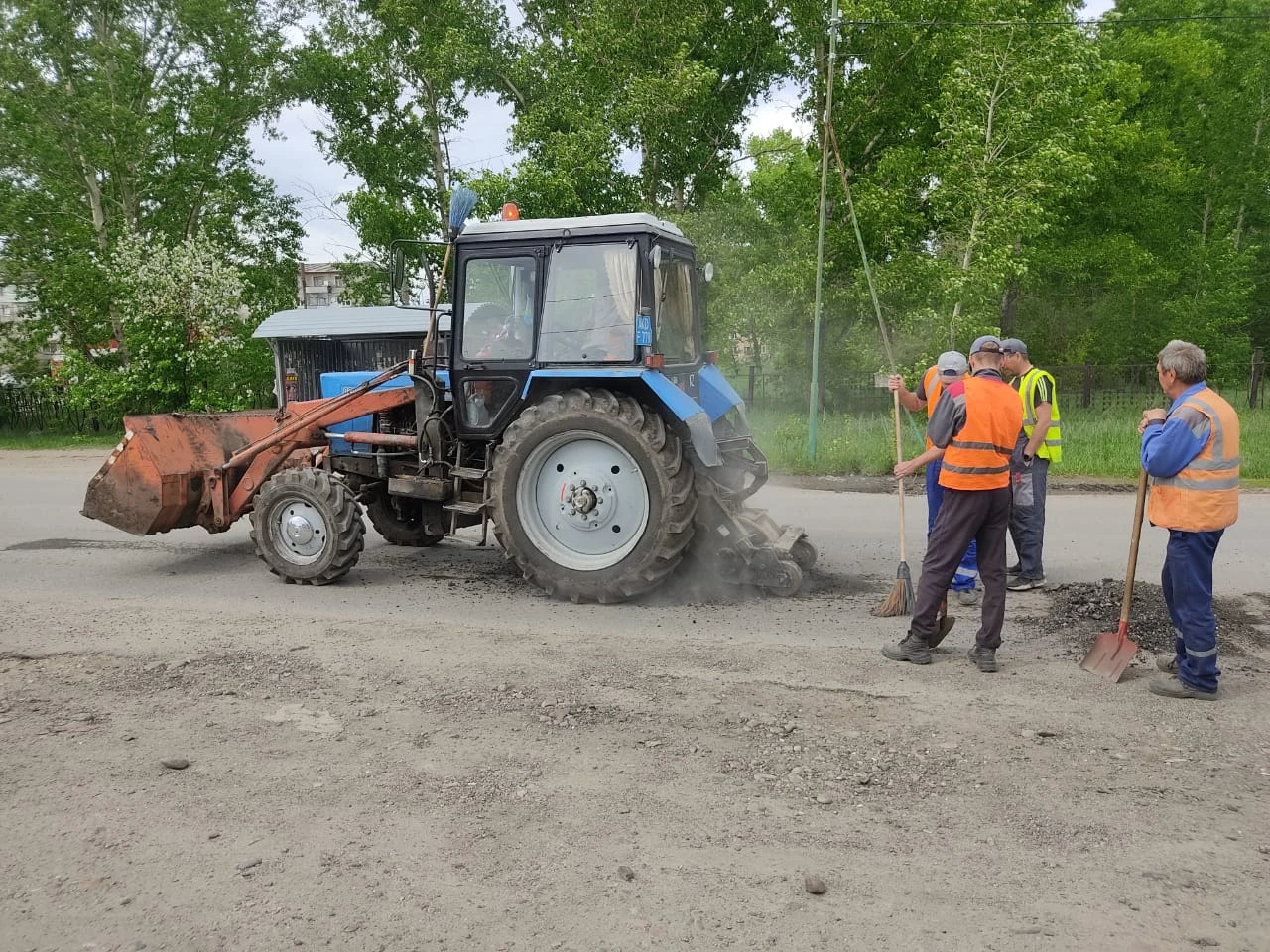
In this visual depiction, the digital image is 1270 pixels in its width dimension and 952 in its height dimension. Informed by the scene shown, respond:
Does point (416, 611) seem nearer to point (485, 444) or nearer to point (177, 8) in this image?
point (485, 444)

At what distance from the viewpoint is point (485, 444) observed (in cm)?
696

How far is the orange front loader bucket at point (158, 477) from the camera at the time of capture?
7023 mm

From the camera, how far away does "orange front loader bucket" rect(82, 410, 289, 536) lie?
23.0ft

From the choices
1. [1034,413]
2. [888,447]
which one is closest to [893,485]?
[888,447]

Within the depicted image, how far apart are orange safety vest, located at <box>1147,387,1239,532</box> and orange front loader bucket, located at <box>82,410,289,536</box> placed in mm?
6474

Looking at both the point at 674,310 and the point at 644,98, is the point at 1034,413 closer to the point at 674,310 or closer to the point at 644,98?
the point at 674,310

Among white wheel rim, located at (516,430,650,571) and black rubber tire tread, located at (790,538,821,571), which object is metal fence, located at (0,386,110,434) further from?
black rubber tire tread, located at (790,538,821,571)

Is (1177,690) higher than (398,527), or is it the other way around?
(398,527)

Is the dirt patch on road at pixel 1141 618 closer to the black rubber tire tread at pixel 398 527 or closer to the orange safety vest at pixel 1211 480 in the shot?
the orange safety vest at pixel 1211 480

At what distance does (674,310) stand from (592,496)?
5.02 ft

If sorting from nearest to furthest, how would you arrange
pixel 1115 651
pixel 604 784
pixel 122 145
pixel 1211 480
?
pixel 604 784 → pixel 1211 480 → pixel 1115 651 → pixel 122 145

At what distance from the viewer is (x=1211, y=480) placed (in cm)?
457

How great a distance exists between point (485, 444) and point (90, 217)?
784 inches

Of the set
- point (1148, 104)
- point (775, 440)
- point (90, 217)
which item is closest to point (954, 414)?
point (775, 440)
